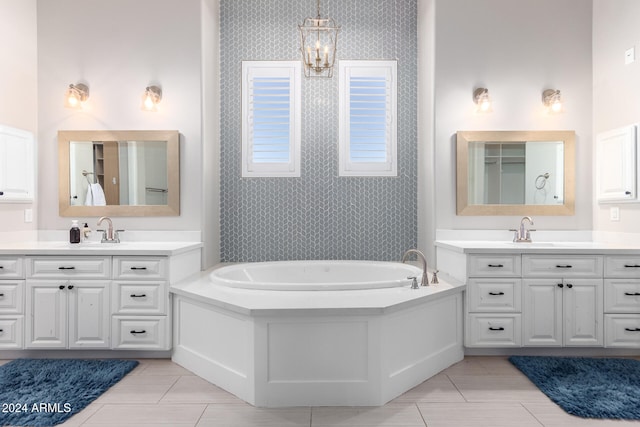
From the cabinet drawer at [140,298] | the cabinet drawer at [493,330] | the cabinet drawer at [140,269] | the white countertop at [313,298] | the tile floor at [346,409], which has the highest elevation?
the cabinet drawer at [140,269]

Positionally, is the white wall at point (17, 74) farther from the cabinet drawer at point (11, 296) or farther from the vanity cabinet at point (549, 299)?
the vanity cabinet at point (549, 299)

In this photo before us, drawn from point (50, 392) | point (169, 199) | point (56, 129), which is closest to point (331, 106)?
point (169, 199)

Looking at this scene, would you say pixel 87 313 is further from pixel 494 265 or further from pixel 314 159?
pixel 494 265

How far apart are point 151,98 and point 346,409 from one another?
2.82m

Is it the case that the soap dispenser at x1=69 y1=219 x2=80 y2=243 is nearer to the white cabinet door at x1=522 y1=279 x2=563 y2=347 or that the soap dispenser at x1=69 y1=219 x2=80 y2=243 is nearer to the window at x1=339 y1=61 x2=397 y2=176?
the window at x1=339 y1=61 x2=397 y2=176

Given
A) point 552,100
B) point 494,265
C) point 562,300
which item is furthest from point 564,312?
point 552,100

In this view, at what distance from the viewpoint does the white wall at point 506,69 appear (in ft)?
11.1

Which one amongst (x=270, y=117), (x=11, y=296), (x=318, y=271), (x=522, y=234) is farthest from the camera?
(x=270, y=117)

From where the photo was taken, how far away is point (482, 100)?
3322 mm

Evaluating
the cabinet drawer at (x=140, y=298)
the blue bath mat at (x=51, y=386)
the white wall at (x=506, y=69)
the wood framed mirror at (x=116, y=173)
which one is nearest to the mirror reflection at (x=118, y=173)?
the wood framed mirror at (x=116, y=173)

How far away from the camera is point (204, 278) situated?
3010 millimetres

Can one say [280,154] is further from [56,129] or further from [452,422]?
[452,422]

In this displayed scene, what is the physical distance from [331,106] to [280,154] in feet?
2.22

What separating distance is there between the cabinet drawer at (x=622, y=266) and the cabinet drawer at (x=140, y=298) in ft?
10.4
